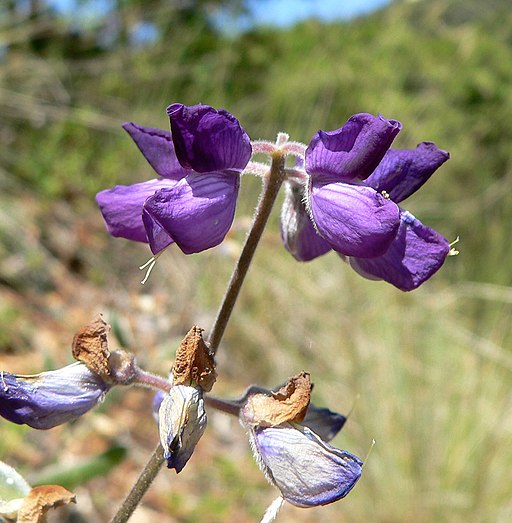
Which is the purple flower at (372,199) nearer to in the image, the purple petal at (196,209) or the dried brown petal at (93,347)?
the purple petal at (196,209)

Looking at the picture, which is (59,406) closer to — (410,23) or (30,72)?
(30,72)

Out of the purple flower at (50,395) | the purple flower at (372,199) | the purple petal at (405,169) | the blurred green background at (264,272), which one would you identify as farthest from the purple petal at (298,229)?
the blurred green background at (264,272)

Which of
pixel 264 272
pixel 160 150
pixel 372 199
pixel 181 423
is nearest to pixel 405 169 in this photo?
pixel 372 199

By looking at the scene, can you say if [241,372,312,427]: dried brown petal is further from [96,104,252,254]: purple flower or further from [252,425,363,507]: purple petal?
[96,104,252,254]: purple flower

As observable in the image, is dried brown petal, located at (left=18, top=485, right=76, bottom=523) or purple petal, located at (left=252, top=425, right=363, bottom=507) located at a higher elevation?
purple petal, located at (left=252, top=425, right=363, bottom=507)

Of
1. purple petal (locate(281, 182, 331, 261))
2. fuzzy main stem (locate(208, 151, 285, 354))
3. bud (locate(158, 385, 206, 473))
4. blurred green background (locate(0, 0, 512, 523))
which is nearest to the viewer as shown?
bud (locate(158, 385, 206, 473))

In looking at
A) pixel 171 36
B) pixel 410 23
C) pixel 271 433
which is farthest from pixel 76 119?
pixel 271 433

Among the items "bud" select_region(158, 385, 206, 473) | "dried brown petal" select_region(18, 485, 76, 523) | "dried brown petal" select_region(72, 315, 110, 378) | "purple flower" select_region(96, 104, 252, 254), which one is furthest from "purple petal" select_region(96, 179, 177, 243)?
"dried brown petal" select_region(18, 485, 76, 523)
